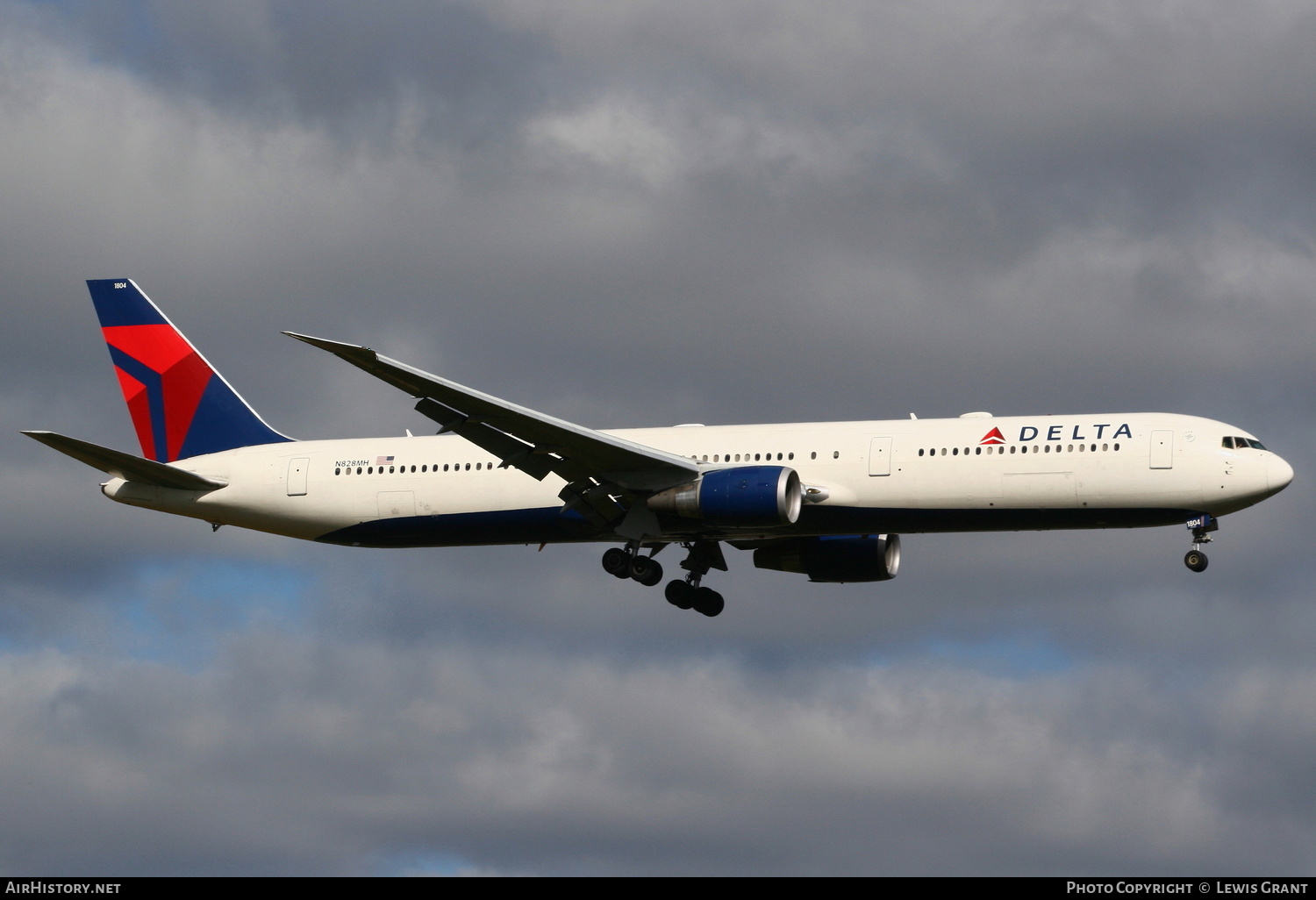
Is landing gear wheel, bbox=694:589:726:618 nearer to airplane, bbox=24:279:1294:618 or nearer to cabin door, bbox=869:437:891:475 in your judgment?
airplane, bbox=24:279:1294:618

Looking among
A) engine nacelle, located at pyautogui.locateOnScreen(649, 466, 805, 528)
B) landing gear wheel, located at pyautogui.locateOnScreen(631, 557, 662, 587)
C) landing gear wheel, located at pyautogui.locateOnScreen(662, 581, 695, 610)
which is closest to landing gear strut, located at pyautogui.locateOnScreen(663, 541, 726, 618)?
landing gear wheel, located at pyautogui.locateOnScreen(662, 581, 695, 610)

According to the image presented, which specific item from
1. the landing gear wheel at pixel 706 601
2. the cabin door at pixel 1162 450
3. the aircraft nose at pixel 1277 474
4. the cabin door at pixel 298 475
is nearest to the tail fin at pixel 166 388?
the cabin door at pixel 298 475

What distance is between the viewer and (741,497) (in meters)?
48.2

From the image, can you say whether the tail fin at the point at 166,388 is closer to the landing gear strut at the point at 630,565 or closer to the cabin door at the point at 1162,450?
the landing gear strut at the point at 630,565

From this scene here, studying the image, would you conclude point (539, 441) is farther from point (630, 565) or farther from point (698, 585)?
point (698, 585)

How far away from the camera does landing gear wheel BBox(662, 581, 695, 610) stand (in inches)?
2217

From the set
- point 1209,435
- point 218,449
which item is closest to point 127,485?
point 218,449

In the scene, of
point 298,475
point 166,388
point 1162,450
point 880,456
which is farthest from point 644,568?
point 166,388

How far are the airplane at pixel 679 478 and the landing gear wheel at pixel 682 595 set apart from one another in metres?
0.06

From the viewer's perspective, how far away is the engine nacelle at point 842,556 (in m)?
55.3

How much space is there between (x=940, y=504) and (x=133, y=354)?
2660cm

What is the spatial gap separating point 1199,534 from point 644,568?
1526 cm

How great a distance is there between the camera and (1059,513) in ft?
158
